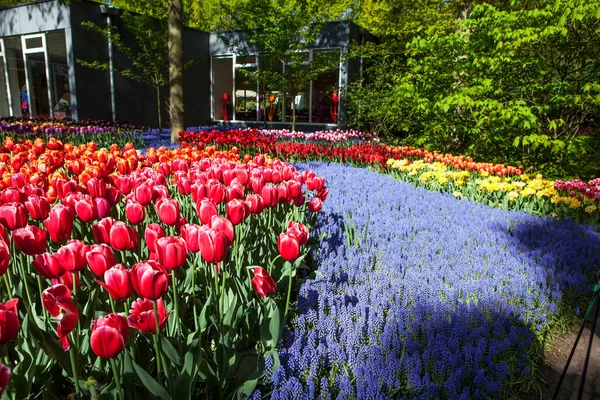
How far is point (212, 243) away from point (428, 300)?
131cm

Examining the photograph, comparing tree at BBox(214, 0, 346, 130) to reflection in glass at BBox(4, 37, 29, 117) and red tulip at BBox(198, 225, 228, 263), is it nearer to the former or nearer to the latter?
reflection in glass at BBox(4, 37, 29, 117)

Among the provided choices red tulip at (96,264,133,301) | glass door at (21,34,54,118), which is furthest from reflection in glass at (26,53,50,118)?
red tulip at (96,264,133,301)

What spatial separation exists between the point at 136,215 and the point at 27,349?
75 cm

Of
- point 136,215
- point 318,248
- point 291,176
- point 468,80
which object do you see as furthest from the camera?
point 468,80

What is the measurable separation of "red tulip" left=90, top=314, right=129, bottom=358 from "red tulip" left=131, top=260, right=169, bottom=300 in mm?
146

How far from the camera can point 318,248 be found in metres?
2.98

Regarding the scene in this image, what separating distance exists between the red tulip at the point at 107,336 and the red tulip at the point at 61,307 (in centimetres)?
10

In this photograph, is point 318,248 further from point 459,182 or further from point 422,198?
point 459,182

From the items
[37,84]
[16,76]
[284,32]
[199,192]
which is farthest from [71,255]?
[16,76]

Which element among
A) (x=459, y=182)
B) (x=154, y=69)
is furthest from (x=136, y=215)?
(x=154, y=69)

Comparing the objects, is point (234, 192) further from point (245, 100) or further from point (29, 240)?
point (245, 100)

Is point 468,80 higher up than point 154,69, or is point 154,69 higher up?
point 154,69

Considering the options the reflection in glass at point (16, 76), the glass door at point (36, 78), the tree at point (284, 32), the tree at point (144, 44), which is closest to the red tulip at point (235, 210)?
the tree at point (284, 32)

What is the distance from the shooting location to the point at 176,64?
10188 mm
